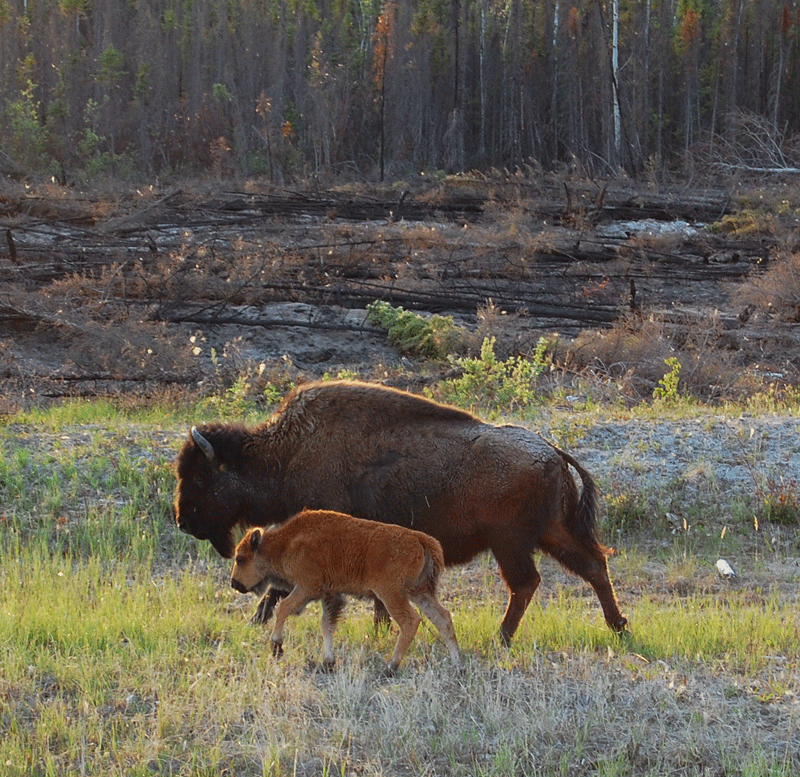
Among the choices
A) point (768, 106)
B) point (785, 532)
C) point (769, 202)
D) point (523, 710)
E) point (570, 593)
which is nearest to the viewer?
point (523, 710)

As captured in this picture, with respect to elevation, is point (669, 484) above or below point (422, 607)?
below

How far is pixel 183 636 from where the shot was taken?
6.49m

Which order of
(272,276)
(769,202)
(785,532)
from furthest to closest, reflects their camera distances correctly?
(769,202), (272,276), (785,532)

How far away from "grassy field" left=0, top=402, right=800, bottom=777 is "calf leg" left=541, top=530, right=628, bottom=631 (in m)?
0.18

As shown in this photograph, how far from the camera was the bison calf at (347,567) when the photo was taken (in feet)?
→ 19.4

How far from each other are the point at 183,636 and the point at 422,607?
158 centimetres

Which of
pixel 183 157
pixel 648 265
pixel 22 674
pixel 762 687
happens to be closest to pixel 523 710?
pixel 762 687

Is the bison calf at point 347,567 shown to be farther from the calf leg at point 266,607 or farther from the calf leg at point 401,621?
the calf leg at point 266,607

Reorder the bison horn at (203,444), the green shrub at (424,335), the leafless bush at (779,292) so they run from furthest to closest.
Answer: the leafless bush at (779,292) < the green shrub at (424,335) < the bison horn at (203,444)

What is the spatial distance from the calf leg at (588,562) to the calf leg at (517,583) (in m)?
0.25

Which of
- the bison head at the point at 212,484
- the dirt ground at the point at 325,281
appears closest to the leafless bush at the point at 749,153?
the dirt ground at the point at 325,281

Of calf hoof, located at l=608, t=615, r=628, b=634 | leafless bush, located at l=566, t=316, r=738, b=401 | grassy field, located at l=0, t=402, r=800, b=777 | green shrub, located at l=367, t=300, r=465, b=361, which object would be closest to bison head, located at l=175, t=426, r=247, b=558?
grassy field, located at l=0, t=402, r=800, b=777

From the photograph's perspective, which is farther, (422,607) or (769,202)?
(769,202)

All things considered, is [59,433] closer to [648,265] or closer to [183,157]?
[648,265]
